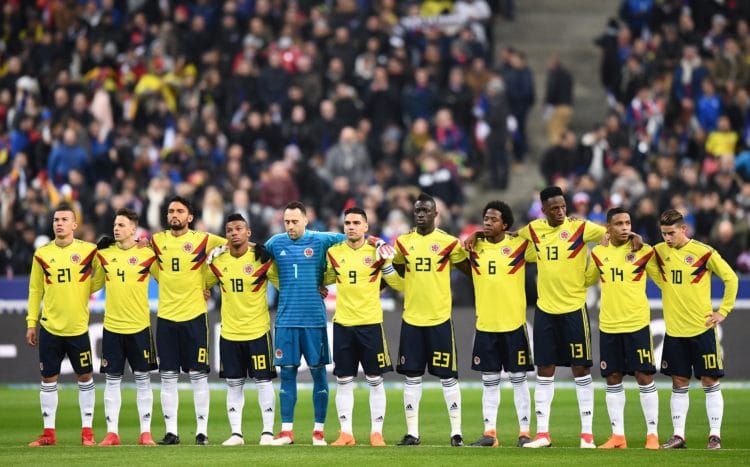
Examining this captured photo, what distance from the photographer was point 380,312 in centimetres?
1766

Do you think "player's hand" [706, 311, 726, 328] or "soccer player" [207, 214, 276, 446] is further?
"soccer player" [207, 214, 276, 446]

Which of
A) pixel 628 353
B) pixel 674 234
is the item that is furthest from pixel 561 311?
pixel 674 234

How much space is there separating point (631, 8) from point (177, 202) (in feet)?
58.8

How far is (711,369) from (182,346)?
5.88 m

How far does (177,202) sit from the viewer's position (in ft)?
58.9

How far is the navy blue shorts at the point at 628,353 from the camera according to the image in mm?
17094

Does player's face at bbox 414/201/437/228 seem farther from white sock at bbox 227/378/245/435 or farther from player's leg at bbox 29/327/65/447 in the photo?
player's leg at bbox 29/327/65/447

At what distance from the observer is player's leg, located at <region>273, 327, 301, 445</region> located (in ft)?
57.8

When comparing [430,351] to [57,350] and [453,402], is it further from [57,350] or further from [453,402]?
[57,350]

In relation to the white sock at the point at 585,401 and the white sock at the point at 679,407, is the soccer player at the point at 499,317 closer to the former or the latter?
the white sock at the point at 585,401

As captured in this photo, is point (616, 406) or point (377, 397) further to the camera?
point (377, 397)

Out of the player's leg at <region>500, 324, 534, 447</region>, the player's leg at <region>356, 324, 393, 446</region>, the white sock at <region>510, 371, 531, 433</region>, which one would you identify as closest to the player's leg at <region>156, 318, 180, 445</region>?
the player's leg at <region>356, 324, 393, 446</region>

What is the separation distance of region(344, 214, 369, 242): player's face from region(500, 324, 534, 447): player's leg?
1928 millimetres

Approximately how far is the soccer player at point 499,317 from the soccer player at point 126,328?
3.74m
